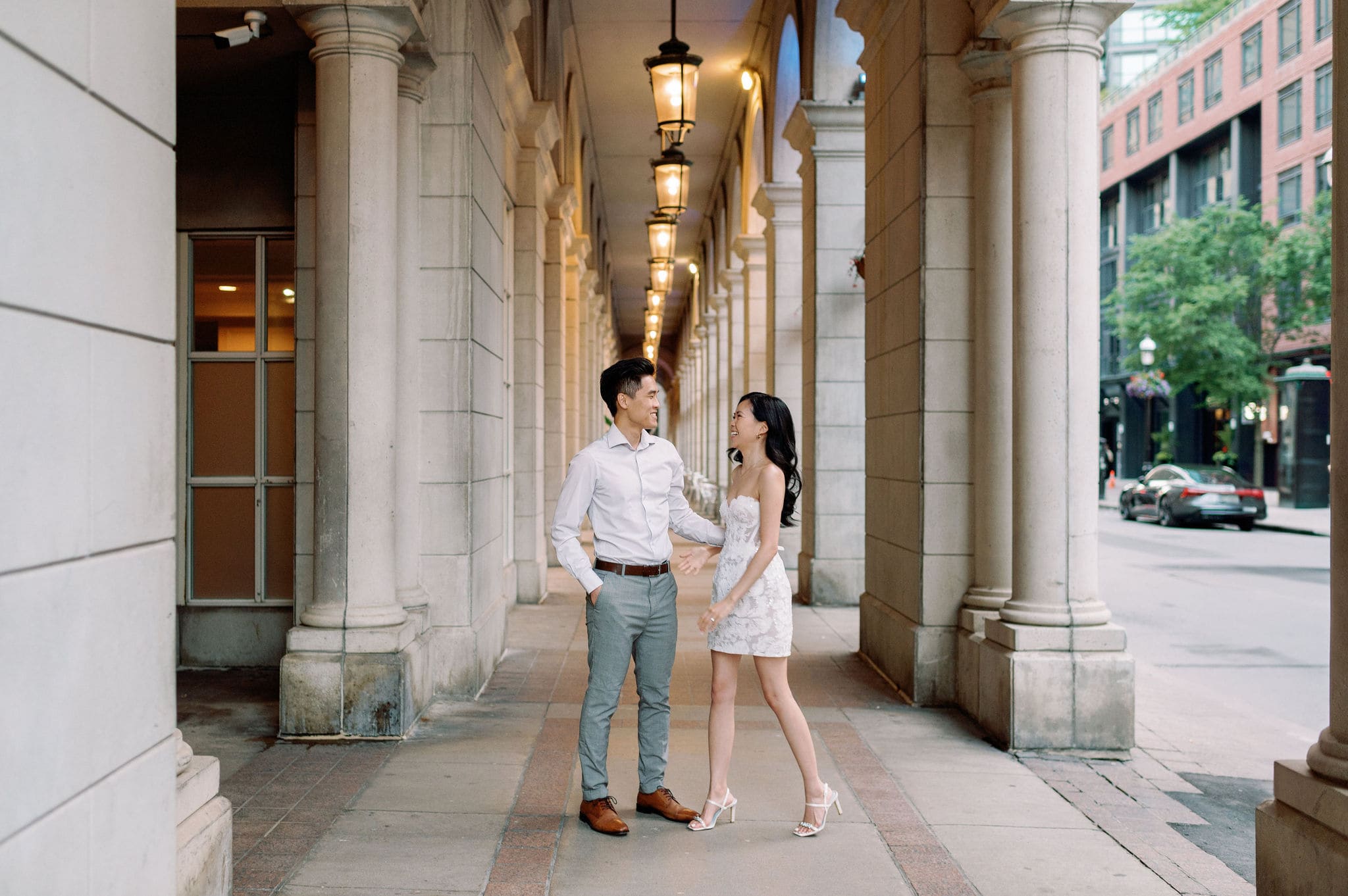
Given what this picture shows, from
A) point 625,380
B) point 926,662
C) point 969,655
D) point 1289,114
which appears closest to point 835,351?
point 926,662

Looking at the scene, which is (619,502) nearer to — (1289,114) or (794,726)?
(794,726)

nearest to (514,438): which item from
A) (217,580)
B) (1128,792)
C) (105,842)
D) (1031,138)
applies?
(217,580)

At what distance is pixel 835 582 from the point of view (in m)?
11.8

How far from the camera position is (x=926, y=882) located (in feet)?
13.5

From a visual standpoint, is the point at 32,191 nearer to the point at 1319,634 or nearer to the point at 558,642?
the point at 558,642

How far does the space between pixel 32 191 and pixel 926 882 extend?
366 centimetres

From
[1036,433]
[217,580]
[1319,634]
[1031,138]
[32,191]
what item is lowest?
[1319,634]

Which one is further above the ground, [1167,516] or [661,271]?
[661,271]

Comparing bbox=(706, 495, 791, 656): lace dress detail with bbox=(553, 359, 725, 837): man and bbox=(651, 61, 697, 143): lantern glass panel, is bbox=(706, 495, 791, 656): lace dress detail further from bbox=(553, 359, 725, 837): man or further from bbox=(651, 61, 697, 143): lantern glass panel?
bbox=(651, 61, 697, 143): lantern glass panel

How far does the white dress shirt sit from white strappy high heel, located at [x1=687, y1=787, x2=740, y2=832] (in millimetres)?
1073

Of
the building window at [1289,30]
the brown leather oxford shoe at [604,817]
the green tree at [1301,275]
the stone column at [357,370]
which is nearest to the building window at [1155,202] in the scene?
the building window at [1289,30]

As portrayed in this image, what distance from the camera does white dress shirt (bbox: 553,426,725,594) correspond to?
15.2 feet

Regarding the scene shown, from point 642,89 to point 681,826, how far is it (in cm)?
1481

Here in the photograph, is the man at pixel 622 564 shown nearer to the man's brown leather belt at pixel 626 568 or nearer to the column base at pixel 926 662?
the man's brown leather belt at pixel 626 568
